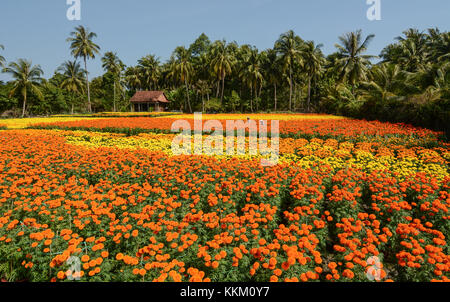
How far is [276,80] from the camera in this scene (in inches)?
1774

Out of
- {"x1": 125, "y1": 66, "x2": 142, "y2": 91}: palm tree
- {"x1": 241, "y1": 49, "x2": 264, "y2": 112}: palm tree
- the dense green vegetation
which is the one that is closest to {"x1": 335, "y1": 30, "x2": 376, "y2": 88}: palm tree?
the dense green vegetation

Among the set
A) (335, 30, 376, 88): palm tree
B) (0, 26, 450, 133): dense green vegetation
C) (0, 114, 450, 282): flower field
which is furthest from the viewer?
(335, 30, 376, 88): palm tree

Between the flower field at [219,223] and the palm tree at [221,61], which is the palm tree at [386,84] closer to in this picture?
the flower field at [219,223]

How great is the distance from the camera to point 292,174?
6.38m

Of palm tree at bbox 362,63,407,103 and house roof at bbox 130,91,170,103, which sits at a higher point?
house roof at bbox 130,91,170,103

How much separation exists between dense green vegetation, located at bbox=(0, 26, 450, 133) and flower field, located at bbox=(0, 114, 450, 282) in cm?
1318

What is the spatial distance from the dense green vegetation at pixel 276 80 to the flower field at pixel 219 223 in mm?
13177

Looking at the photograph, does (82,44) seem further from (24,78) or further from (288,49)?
(288,49)

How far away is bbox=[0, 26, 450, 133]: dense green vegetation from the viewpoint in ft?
64.2

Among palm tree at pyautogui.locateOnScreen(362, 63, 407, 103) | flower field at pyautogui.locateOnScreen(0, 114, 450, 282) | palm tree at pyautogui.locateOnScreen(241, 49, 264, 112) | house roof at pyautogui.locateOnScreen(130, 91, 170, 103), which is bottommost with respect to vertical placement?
flower field at pyautogui.locateOnScreen(0, 114, 450, 282)

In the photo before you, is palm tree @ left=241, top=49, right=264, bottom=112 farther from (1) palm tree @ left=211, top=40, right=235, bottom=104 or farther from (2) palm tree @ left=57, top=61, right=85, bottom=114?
(2) palm tree @ left=57, top=61, right=85, bottom=114

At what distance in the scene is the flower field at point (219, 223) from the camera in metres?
3.17
